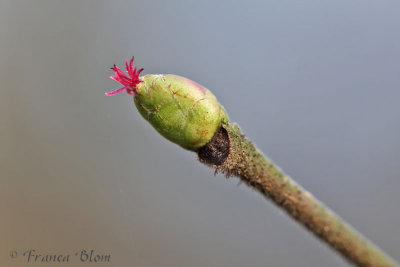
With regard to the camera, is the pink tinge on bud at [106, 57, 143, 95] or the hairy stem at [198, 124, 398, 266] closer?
the pink tinge on bud at [106, 57, 143, 95]

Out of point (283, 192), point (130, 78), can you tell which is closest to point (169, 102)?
point (130, 78)

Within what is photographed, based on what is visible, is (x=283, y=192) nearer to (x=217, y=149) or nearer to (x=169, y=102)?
(x=217, y=149)

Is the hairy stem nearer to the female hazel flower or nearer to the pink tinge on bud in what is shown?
the female hazel flower

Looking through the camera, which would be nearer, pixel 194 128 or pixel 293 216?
pixel 194 128

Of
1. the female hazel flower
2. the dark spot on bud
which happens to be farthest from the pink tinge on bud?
the dark spot on bud

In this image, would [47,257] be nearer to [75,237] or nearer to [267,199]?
[75,237]

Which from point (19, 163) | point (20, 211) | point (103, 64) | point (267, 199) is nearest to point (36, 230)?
point (20, 211)
